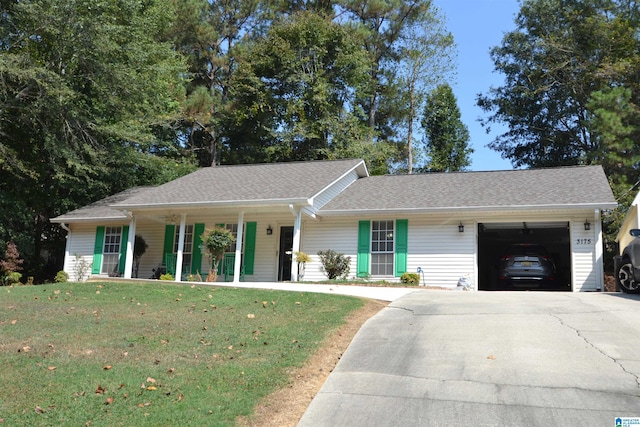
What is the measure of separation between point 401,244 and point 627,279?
662 centimetres

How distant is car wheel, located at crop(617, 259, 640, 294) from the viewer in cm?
1209

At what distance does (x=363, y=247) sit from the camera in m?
17.7

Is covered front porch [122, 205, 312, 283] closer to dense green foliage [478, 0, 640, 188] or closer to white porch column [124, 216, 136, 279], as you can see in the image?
white porch column [124, 216, 136, 279]

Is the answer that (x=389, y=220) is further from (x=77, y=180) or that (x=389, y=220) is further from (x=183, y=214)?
(x=77, y=180)

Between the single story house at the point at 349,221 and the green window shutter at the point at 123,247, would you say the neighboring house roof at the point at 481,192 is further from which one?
the green window shutter at the point at 123,247

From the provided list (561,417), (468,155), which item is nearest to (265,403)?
(561,417)

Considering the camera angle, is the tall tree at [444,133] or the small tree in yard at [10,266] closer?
the small tree in yard at [10,266]

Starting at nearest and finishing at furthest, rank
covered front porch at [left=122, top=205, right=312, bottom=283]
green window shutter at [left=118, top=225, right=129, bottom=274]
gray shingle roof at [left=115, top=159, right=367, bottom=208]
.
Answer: gray shingle roof at [left=115, top=159, right=367, bottom=208]
covered front porch at [left=122, top=205, right=312, bottom=283]
green window shutter at [left=118, top=225, right=129, bottom=274]

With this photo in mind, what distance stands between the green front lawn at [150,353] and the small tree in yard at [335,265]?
6131 millimetres

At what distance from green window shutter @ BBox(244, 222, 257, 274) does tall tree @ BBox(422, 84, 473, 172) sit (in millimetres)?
19094

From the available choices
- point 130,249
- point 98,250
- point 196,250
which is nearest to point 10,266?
point 98,250

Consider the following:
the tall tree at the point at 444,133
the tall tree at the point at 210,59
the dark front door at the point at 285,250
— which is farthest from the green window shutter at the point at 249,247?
the tall tree at the point at 444,133

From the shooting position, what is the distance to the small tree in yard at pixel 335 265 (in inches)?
683

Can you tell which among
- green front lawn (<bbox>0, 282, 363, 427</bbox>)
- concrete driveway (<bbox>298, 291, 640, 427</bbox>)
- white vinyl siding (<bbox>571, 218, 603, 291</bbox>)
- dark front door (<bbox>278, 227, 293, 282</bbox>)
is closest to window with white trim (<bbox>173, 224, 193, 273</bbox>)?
dark front door (<bbox>278, 227, 293, 282</bbox>)
